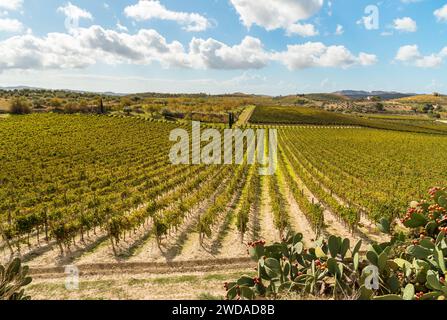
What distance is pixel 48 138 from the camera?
45906 mm

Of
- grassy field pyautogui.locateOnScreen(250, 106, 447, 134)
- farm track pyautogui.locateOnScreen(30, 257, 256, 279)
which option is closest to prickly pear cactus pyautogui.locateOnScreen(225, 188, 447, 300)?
farm track pyautogui.locateOnScreen(30, 257, 256, 279)

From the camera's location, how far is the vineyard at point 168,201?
1268 cm

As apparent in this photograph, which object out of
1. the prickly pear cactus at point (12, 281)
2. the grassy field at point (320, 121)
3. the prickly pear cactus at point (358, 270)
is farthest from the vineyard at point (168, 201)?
the grassy field at point (320, 121)

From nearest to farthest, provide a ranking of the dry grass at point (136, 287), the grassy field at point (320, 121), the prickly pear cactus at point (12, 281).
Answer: the prickly pear cactus at point (12, 281), the dry grass at point (136, 287), the grassy field at point (320, 121)

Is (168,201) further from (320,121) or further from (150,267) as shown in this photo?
(320,121)

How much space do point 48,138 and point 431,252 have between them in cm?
5174

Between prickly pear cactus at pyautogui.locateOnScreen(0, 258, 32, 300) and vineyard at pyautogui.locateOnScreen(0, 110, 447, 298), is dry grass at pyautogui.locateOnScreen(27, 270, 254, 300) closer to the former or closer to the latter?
vineyard at pyautogui.locateOnScreen(0, 110, 447, 298)

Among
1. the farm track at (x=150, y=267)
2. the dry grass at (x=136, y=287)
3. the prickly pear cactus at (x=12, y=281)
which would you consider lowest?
the farm track at (x=150, y=267)

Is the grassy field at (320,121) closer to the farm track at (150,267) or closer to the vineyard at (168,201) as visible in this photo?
the vineyard at (168,201)

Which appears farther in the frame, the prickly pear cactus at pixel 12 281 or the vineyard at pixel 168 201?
the vineyard at pixel 168 201

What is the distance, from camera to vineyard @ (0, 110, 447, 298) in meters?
12.7

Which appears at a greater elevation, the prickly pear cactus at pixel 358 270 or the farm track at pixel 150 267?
the prickly pear cactus at pixel 358 270

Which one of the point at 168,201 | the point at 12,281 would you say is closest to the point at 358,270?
the point at 12,281

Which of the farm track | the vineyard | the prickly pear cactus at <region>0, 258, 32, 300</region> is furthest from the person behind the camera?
the vineyard
